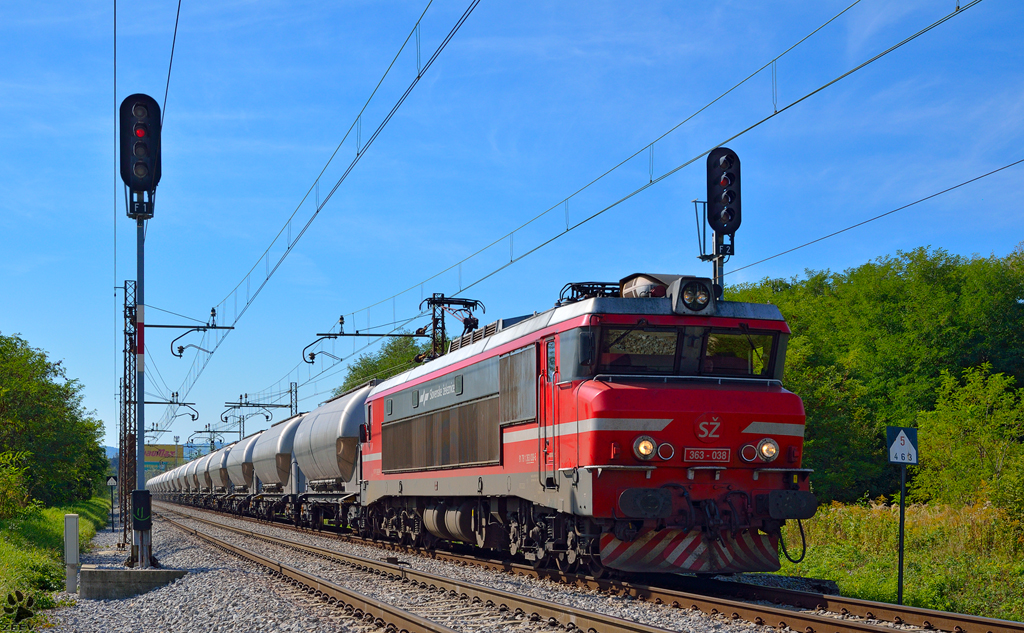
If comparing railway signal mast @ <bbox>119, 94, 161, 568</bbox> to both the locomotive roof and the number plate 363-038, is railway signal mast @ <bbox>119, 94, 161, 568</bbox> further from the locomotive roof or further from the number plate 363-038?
A: the number plate 363-038

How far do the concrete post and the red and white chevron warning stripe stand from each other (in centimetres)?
995

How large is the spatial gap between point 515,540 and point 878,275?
52001 mm

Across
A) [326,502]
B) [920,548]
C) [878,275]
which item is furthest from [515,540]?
[878,275]

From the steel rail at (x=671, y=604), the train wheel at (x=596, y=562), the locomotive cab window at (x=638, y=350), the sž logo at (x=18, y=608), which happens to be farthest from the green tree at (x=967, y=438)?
the sž logo at (x=18, y=608)

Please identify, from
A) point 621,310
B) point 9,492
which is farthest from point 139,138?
point 9,492

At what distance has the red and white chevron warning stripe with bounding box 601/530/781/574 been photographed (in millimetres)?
11867

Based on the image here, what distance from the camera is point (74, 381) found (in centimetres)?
5209

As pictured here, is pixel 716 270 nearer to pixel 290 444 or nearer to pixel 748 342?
pixel 748 342

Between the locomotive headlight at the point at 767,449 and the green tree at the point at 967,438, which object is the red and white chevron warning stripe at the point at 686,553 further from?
the green tree at the point at 967,438

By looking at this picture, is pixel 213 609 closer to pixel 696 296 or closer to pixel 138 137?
pixel 696 296

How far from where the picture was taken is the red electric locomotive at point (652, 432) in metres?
11.9

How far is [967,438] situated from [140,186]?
34.2 meters

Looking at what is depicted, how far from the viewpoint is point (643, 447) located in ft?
38.8

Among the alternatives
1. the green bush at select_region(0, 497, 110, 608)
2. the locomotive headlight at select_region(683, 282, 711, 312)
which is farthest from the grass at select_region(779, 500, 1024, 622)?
the green bush at select_region(0, 497, 110, 608)
